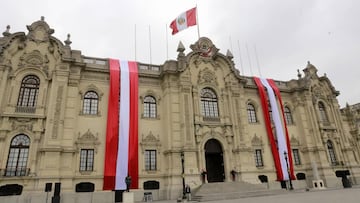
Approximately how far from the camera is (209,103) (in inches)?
1011

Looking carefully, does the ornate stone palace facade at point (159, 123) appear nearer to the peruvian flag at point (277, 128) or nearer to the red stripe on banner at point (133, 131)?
the peruvian flag at point (277, 128)

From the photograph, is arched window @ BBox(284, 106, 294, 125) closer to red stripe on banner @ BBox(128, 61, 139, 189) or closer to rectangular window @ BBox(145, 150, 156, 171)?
rectangular window @ BBox(145, 150, 156, 171)

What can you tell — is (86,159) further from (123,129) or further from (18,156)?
(18,156)

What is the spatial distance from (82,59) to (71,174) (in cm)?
1038

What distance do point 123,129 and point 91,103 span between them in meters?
4.01

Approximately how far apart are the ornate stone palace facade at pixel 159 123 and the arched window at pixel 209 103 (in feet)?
0.37

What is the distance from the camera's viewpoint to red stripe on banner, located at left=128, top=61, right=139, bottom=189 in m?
20.1

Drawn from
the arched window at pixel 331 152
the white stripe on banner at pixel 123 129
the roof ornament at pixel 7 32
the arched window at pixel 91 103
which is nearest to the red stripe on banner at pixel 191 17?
the white stripe on banner at pixel 123 129

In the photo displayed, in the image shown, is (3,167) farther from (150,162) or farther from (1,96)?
(150,162)

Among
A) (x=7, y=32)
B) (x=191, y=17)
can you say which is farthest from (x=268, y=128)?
(x=7, y=32)

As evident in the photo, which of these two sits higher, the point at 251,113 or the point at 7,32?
the point at 7,32

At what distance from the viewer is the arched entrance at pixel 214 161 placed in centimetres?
2380

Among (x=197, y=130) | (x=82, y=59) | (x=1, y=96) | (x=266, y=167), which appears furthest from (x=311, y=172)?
(x=1, y=96)

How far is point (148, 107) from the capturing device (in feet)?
78.2
